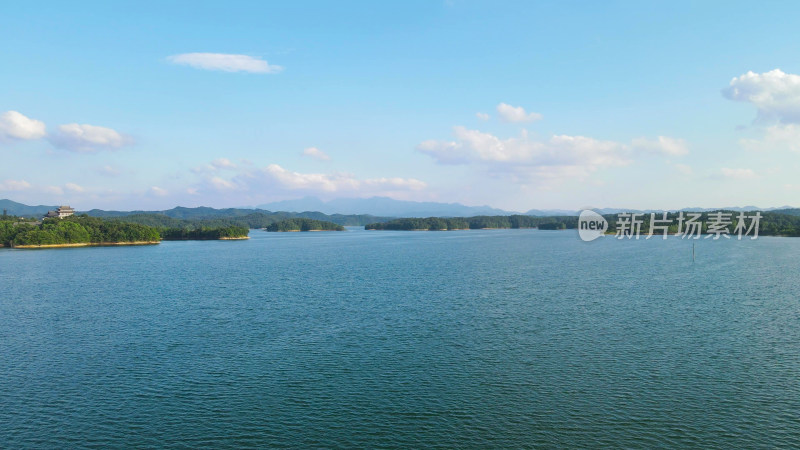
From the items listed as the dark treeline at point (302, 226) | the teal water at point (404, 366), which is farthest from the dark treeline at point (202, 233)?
the teal water at point (404, 366)

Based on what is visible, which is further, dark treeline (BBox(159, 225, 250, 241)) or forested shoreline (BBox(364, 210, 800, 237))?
dark treeline (BBox(159, 225, 250, 241))

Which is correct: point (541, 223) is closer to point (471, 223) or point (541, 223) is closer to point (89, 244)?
point (471, 223)

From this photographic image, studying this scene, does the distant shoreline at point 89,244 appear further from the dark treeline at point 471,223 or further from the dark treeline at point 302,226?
the dark treeline at point 471,223

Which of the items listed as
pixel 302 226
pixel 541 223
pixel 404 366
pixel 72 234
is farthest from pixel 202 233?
pixel 541 223

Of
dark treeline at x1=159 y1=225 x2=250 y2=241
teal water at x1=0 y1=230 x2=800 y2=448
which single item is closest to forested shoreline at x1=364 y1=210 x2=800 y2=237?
dark treeline at x1=159 y1=225 x2=250 y2=241

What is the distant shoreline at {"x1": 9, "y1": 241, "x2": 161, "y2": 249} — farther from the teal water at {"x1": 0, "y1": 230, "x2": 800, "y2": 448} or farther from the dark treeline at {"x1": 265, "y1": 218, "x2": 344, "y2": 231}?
the dark treeline at {"x1": 265, "y1": 218, "x2": 344, "y2": 231}

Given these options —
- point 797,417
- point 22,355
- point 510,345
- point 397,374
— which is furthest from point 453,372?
point 22,355

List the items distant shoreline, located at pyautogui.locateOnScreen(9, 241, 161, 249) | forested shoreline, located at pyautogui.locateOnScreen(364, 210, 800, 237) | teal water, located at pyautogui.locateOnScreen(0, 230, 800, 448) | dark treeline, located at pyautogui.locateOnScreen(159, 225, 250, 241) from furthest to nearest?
1. dark treeline, located at pyautogui.locateOnScreen(159, 225, 250, 241)
2. forested shoreline, located at pyautogui.locateOnScreen(364, 210, 800, 237)
3. distant shoreline, located at pyautogui.locateOnScreen(9, 241, 161, 249)
4. teal water, located at pyautogui.locateOnScreen(0, 230, 800, 448)
